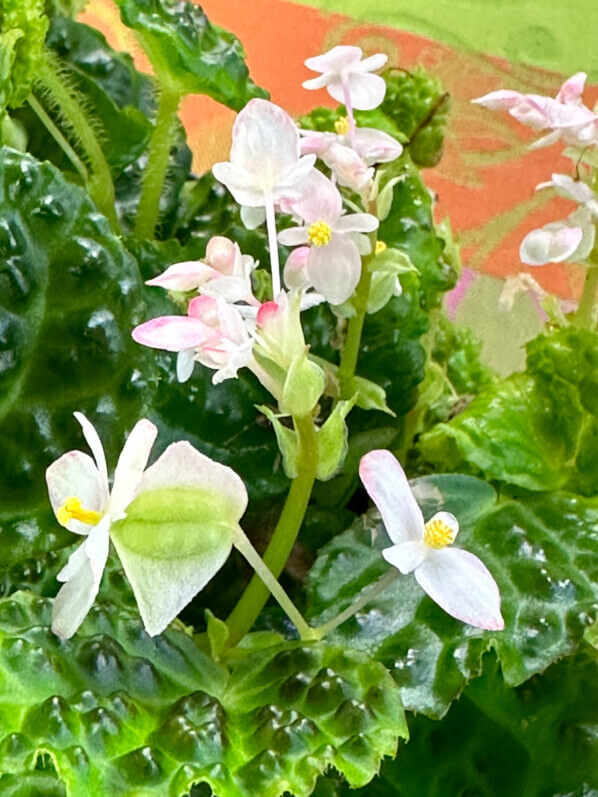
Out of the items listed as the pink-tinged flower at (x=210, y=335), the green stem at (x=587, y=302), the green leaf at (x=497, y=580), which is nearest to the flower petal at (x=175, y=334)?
the pink-tinged flower at (x=210, y=335)

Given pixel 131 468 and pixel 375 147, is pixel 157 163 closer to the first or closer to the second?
pixel 375 147

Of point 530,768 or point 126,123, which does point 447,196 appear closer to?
point 126,123

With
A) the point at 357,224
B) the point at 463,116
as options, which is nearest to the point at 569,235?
the point at 357,224

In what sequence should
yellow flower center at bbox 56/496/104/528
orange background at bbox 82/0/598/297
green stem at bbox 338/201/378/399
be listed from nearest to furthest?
yellow flower center at bbox 56/496/104/528
green stem at bbox 338/201/378/399
orange background at bbox 82/0/598/297

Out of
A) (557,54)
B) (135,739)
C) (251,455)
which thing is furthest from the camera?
(557,54)

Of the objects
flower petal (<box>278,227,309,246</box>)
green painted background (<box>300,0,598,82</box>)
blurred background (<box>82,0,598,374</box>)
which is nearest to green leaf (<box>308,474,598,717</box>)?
flower petal (<box>278,227,309,246</box>)

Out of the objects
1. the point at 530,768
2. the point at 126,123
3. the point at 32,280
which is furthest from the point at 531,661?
the point at 126,123

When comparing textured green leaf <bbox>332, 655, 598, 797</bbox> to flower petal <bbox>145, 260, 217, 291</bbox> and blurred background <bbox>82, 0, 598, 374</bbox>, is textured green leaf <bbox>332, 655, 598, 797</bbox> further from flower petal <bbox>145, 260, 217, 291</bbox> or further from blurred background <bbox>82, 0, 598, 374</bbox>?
blurred background <bbox>82, 0, 598, 374</bbox>
